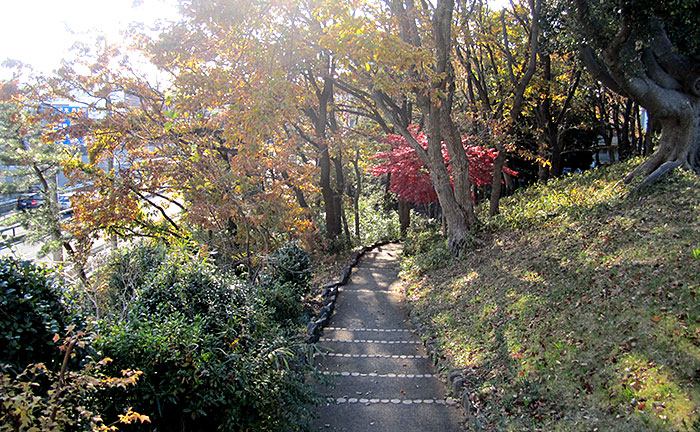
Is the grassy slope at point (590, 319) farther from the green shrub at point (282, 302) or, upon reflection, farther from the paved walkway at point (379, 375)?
the green shrub at point (282, 302)

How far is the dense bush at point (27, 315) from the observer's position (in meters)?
3.22

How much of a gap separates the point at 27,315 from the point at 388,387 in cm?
454

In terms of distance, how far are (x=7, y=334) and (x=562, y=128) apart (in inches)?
787

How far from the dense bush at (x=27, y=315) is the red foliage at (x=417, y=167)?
45.2 ft

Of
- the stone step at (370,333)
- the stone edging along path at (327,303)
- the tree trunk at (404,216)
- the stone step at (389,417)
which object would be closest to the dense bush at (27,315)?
the stone step at (389,417)

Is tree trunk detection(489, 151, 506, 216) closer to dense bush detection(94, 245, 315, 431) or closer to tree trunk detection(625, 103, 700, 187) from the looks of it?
tree trunk detection(625, 103, 700, 187)

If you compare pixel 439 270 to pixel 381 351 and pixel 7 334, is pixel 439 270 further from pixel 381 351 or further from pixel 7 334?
pixel 7 334

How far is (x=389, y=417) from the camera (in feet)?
18.9

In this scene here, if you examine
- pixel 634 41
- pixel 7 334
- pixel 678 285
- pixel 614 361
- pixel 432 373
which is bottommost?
pixel 432 373

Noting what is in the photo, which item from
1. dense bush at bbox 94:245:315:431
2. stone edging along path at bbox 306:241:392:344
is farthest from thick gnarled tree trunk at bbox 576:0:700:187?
dense bush at bbox 94:245:315:431

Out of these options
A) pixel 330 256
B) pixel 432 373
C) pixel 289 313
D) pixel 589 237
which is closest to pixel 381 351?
pixel 432 373

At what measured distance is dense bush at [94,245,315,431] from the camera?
403 centimetres

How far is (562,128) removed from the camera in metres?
19.5

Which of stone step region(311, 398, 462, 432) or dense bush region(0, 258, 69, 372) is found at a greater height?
dense bush region(0, 258, 69, 372)
